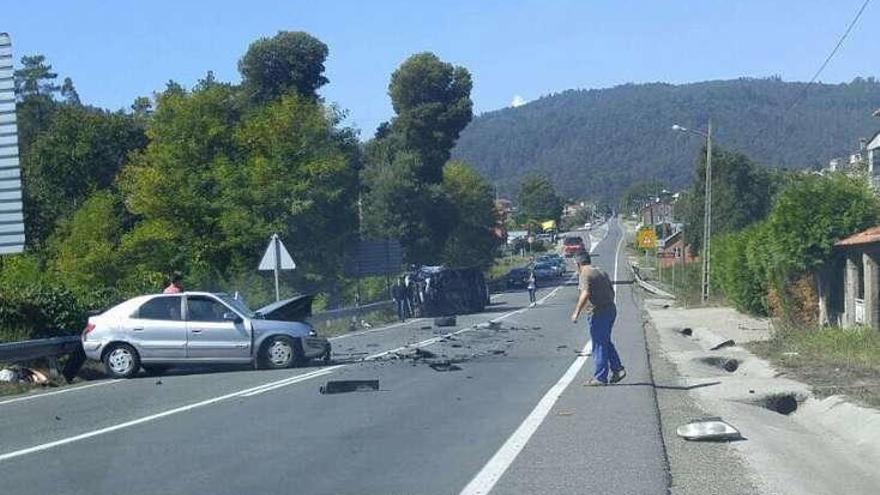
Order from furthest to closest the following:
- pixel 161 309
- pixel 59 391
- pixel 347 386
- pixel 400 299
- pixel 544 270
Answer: pixel 544 270, pixel 400 299, pixel 161 309, pixel 59 391, pixel 347 386

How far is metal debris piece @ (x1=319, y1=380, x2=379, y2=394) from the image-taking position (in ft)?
54.8

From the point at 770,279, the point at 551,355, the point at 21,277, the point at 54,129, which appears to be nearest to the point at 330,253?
the point at 21,277

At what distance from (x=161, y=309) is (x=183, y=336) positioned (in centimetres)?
66

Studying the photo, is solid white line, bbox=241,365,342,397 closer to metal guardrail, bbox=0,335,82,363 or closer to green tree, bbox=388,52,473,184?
metal guardrail, bbox=0,335,82,363

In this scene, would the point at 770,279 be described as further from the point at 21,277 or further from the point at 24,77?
the point at 24,77

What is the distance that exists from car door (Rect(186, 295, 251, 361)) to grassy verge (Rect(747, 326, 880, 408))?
912 cm

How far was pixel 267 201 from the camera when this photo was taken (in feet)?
161

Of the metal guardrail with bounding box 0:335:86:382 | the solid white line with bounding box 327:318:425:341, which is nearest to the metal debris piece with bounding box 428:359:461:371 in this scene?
the metal guardrail with bounding box 0:335:86:382

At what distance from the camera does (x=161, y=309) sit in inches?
809

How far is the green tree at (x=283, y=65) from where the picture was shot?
62.0m

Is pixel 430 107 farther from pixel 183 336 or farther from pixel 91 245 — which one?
pixel 183 336

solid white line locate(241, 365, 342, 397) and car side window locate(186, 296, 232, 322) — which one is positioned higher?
car side window locate(186, 296, 232, 322)

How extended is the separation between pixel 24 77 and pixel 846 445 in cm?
7786

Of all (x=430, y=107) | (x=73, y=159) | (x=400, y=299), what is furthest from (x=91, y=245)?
(x=430, y=107)
